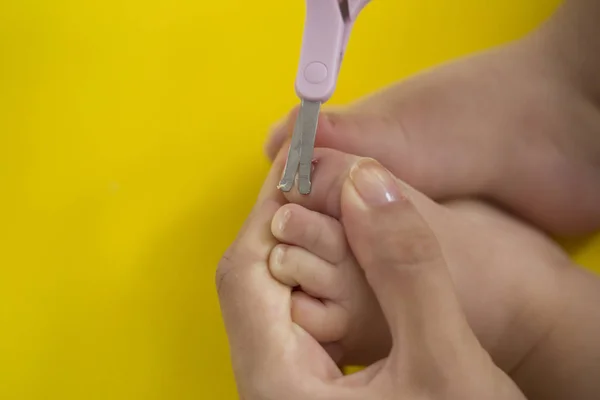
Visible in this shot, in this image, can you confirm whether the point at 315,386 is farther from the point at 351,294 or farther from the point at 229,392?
the point at 229,392

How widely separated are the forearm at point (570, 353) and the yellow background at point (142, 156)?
9 cm

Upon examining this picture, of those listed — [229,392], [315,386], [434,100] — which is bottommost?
[229,392]

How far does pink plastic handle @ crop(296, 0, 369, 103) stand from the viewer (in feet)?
1.29

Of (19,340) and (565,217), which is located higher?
(565,217)

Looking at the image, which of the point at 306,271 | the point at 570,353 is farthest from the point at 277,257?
the point at 570,353

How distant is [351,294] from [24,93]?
436mm

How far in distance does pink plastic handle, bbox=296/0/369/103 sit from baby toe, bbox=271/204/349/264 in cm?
9

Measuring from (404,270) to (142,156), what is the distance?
14.0 inches

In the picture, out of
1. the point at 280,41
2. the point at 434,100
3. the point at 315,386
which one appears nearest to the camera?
the point at 315,386

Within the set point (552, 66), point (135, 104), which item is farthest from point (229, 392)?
point (552, 66)

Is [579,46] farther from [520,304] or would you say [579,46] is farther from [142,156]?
[142,156]

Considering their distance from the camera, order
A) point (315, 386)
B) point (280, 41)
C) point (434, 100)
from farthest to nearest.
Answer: point (280, 41)
point (434, 100)
point (315, 386)

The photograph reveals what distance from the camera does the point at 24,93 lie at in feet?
2.23

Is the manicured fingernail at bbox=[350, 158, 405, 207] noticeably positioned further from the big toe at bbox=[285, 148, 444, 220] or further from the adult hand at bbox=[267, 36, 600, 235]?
the adult hand at bbox=[267, 36, 600, 235]
